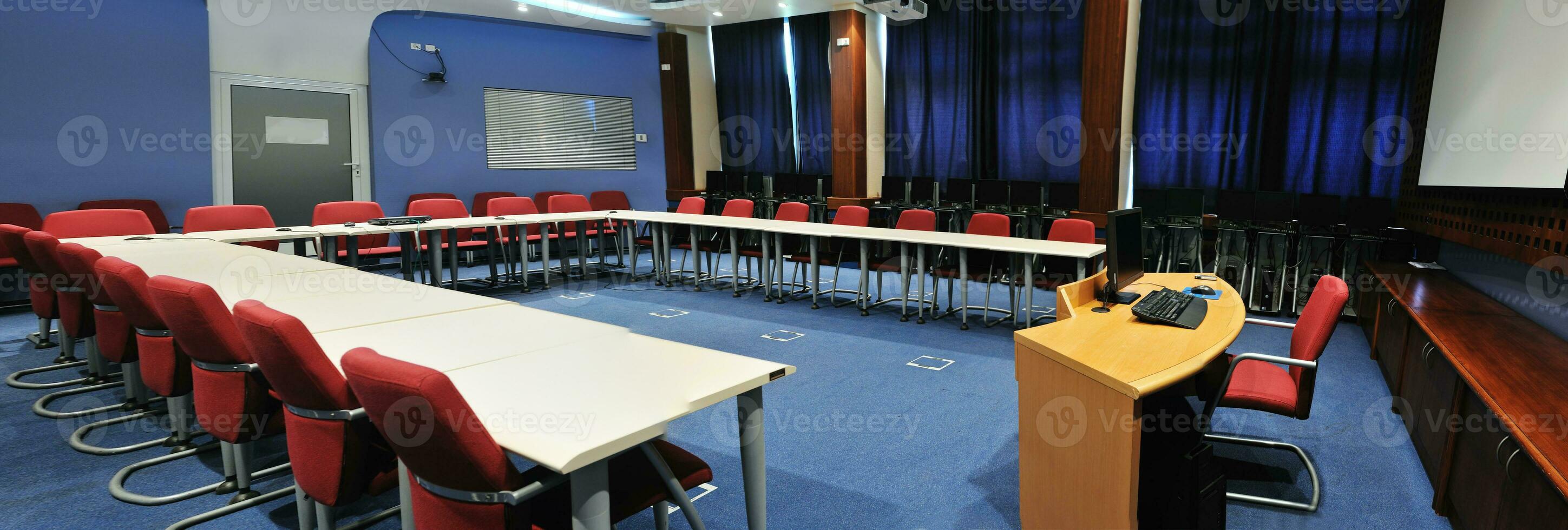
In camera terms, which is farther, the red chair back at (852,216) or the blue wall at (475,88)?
the blue wall at (475,88)

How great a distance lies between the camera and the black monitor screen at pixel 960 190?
7668mm

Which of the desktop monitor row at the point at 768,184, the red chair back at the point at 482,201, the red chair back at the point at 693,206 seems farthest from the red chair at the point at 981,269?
the red chair back at the point at 482,201

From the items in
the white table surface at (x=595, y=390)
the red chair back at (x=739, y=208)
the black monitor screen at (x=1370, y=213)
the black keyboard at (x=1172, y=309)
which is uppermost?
the black monitor screen at (x=1370, y=213)

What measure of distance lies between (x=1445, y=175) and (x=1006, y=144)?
Result: 151 inches

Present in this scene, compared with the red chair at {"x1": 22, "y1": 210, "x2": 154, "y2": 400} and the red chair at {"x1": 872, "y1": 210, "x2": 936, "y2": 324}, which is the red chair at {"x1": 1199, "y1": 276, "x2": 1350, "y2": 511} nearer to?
the red chair at {"x1": 872, "y1": 210, "x2": 936, "y2": 324}

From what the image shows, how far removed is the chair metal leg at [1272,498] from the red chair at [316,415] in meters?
2.31

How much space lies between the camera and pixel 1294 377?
2.58 meters

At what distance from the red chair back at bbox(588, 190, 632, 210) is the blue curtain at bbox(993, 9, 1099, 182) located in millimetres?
4524

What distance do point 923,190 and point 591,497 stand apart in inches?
272

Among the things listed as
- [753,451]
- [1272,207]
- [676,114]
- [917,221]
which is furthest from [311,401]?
[676,114]

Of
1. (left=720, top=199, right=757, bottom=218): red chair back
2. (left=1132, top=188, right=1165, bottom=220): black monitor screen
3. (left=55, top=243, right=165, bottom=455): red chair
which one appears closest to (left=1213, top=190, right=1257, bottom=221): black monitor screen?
(left=1132, top=188, right=1165, bottom=220): black monitor screen

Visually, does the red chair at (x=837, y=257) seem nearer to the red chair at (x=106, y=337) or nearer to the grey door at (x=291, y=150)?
A: the red chair at (x=106, y=337)

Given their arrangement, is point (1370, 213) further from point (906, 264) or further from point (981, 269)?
point (906, 264)

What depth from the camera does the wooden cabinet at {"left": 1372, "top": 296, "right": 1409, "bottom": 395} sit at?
3.43 metres
